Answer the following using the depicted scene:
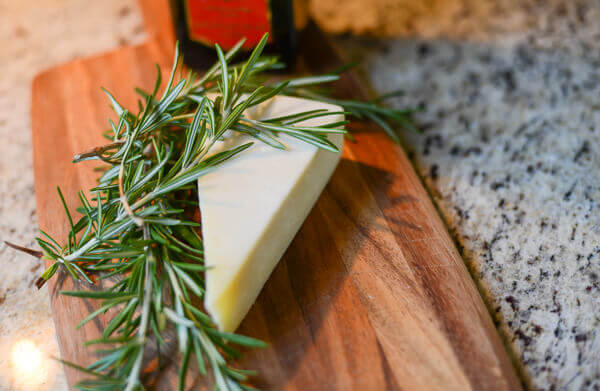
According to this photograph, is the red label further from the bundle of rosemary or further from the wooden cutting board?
the wooden cutting board

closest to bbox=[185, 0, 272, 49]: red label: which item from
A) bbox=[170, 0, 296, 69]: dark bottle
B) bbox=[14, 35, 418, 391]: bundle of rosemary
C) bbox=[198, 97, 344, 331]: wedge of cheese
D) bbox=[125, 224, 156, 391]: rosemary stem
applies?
bbox=[170, 0, 296, 69]: dark bottle

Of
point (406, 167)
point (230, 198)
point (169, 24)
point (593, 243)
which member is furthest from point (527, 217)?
point (169, 24)

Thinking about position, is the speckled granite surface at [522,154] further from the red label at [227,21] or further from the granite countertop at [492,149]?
the red label at [227,21]

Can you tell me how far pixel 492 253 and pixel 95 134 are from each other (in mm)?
842

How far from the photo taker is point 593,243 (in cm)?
82

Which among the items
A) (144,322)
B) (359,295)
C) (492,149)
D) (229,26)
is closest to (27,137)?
(229,26)

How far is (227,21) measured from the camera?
41.2 inches

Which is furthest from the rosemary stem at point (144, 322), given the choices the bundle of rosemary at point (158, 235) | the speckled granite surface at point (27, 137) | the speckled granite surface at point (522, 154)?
the speckled granite surface at point (522, 154)

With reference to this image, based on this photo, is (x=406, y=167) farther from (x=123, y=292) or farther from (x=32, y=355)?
(x=32, y=355)

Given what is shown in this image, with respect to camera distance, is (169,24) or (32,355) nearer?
(32,355)

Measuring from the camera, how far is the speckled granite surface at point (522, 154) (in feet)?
2.41

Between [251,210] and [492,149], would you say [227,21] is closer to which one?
[251,210]

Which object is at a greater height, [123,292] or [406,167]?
[406,167]

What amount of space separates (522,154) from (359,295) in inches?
19.5
